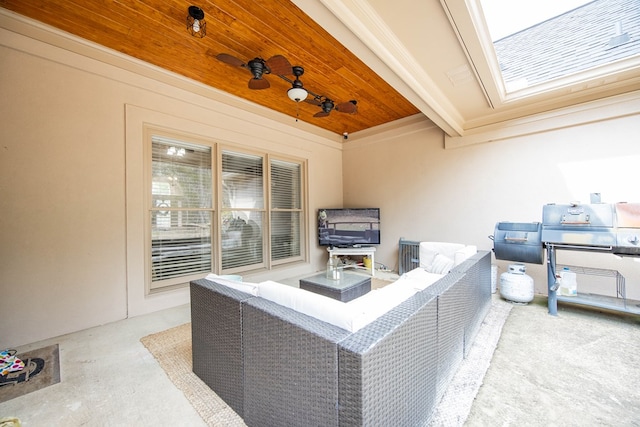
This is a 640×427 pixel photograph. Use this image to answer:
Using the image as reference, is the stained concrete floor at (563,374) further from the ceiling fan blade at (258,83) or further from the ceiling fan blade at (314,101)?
the ceiling fan blade at (314,101)

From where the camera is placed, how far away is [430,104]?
3.02 meters

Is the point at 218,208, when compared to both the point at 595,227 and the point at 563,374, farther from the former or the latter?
the point at 595,227

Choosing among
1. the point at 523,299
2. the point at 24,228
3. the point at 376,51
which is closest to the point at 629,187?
the point at 523,299

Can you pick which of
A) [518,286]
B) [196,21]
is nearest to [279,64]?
[196,21]

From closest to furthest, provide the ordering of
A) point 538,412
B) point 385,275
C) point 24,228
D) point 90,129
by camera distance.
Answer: point 538,412 → point 24,228 → point 90,129 → point 385,275

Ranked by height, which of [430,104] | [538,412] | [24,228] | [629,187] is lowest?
[538,412]

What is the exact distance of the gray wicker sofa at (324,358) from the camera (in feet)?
2.93

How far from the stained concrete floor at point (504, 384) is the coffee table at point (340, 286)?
4.40 ft

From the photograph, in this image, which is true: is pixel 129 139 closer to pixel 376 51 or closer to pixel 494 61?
pixel 376 51

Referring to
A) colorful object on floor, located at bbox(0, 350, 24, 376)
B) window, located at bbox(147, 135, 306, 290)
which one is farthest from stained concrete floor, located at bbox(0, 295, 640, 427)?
window, located at bbox(147, 135, 306, 290)

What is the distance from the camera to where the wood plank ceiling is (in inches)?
82.7

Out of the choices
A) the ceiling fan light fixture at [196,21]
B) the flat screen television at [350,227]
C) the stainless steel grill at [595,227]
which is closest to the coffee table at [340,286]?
the flat screen television at [350,227]

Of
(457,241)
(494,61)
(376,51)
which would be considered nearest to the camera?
(376,51)

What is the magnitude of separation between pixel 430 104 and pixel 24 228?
174 inches
